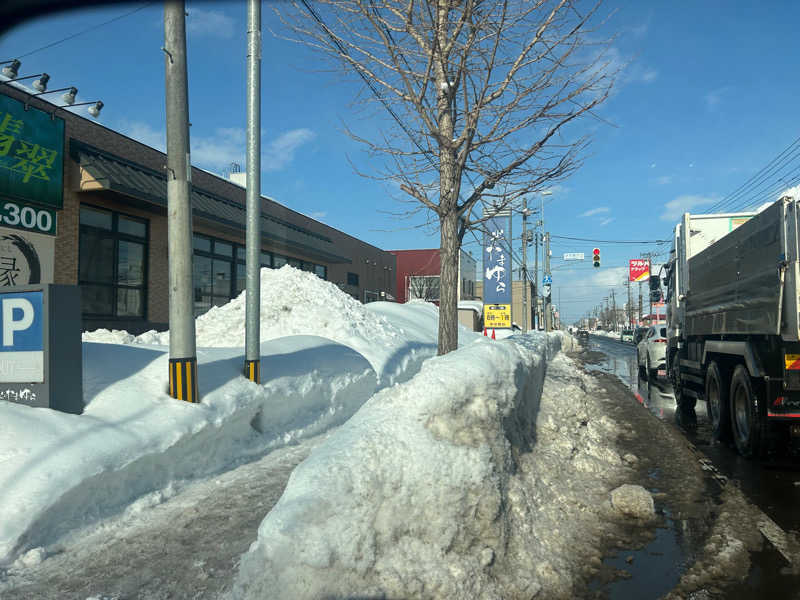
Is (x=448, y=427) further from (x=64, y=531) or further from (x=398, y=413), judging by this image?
(x=64, y=531)

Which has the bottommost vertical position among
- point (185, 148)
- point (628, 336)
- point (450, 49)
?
point (628, 336)

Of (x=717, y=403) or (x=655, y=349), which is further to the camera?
(x=655, y=349)

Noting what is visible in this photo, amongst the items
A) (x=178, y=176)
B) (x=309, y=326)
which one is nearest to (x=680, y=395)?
(x=309, y=326)

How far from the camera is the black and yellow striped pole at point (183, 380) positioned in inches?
245

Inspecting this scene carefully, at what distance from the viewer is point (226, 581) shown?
352 cm

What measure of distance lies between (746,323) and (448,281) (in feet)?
13.7

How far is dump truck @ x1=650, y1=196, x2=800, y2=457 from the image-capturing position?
19.9 ft

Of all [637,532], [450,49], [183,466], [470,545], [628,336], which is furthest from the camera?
[628,336]

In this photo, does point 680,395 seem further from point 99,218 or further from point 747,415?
point 99,218

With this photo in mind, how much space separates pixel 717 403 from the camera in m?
→ 8.61

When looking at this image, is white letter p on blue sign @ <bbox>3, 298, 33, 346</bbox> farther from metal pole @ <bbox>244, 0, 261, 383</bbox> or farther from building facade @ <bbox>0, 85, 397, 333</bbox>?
building facade @ <bbox>0, 85, 397, 333</bbox>

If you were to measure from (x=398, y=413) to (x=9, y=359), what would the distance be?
12.3 feet

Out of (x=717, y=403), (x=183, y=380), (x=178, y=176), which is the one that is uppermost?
(x=178, y=176)

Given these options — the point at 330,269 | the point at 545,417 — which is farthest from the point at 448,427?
the point at 330,269
